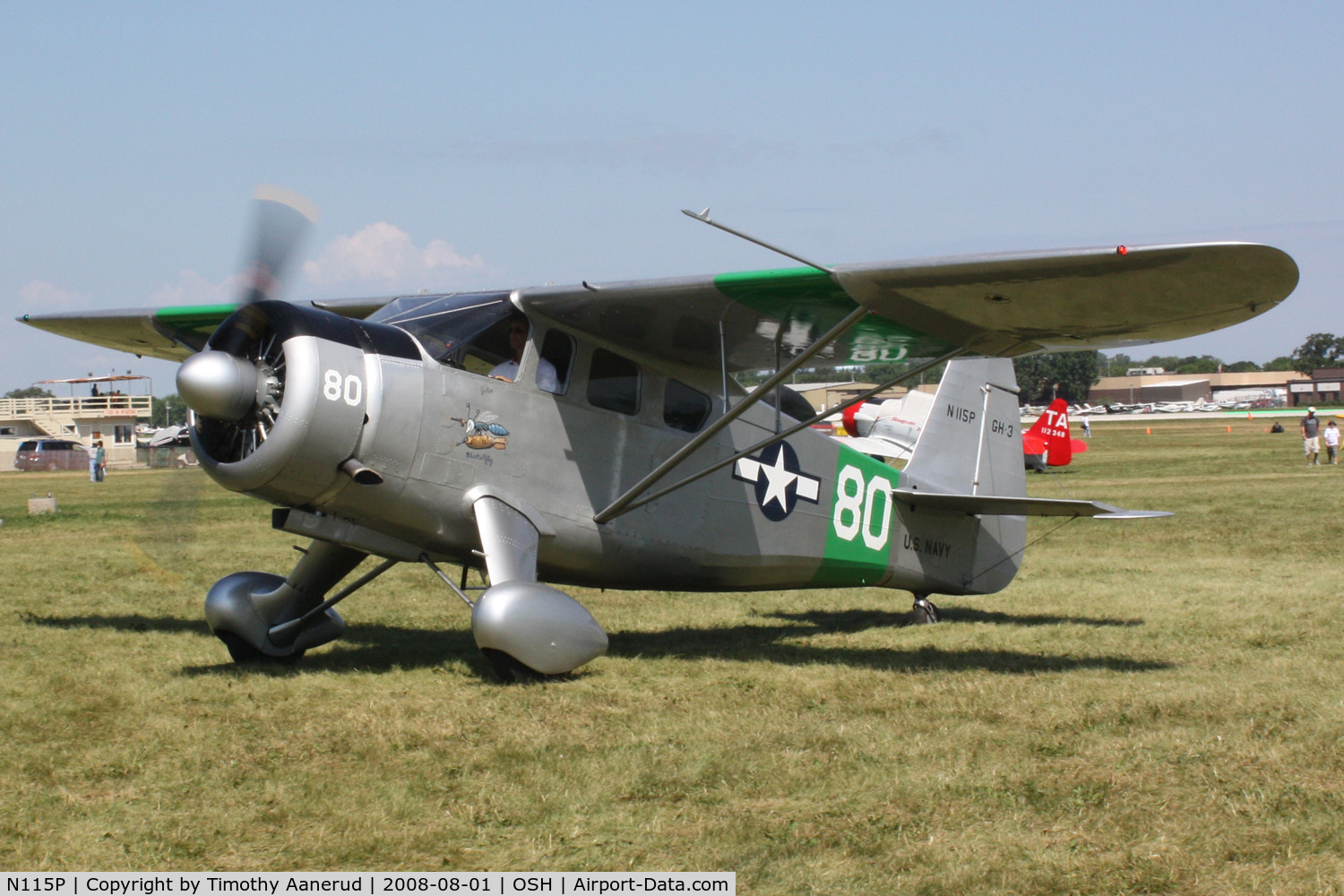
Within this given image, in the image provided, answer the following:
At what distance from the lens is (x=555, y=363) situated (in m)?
7.64

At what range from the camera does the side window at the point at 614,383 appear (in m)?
7.88

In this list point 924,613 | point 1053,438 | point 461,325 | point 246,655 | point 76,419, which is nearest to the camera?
point 461,325

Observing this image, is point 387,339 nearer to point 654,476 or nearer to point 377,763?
point 654,476

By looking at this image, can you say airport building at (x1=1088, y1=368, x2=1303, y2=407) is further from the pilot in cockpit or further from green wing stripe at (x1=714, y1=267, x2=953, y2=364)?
the pilot in cockpit

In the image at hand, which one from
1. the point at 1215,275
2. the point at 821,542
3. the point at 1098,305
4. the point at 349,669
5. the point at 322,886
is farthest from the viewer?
the point at 821,542

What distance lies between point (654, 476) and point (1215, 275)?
3560mm

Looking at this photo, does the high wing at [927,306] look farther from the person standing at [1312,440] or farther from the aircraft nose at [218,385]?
the person standing at [1312,440]

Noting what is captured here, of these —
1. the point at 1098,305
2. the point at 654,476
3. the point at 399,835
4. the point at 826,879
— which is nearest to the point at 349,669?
the point at 654,476

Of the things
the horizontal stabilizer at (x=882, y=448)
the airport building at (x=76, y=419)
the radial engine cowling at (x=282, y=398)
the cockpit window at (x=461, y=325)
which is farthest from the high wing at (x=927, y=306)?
the airport building at (x=76, y=419)

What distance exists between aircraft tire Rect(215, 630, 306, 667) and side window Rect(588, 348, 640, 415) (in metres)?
2.66

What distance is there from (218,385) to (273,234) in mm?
1232

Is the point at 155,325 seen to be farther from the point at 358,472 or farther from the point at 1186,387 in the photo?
the point at 1186,387

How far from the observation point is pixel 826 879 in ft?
12.6

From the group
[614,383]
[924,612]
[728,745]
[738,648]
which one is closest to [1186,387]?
[924,612]
